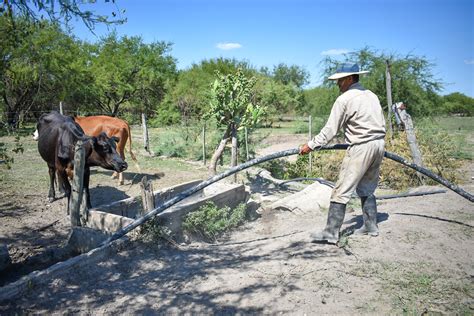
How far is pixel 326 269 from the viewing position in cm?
381

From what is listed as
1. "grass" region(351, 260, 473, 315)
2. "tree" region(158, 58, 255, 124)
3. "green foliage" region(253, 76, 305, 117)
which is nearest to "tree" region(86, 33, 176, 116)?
"tree" region(158, 58, 255, 124)

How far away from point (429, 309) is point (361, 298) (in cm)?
56

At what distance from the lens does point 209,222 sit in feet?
18.6

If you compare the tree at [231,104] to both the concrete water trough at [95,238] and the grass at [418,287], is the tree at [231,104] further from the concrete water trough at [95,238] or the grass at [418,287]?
the grass at [418,287]

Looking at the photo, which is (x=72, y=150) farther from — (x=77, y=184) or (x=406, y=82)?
(x=406, y=82)

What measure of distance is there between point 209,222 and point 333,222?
2059 mm

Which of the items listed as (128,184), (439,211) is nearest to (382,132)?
(439,211)

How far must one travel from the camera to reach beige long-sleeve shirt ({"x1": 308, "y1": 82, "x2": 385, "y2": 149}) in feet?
13.7

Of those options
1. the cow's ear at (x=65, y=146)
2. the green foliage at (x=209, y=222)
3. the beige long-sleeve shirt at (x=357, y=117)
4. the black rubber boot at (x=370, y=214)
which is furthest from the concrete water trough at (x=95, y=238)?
the black rubber boot at (x=370, y=214)

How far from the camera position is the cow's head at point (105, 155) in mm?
5887

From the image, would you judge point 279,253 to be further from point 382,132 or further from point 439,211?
point 439,211

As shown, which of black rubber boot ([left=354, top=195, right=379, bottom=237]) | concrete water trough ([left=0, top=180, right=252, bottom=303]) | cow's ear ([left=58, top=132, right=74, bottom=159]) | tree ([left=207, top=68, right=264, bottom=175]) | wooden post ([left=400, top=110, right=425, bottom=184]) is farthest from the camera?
tree ([left=207, top=68, right=264, bottom=175])

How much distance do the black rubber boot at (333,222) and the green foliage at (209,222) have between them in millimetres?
1825

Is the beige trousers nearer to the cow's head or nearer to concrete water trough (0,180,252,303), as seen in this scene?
concrete water trough (0,180,252,303)
